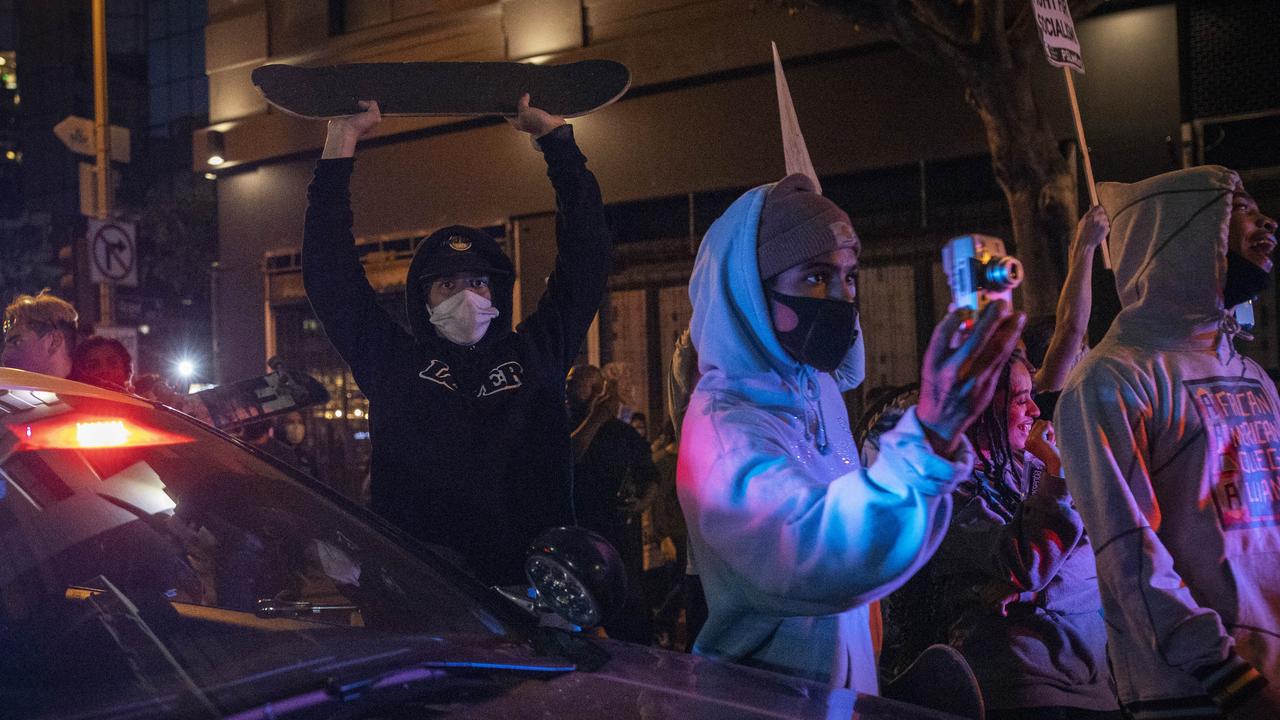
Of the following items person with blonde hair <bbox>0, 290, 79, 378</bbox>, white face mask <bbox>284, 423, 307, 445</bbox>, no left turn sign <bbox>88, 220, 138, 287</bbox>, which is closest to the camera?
person with blonde hair <bbox>0, 290, 79, 378</bbox>

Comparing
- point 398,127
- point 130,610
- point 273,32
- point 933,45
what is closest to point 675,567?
point 933,45

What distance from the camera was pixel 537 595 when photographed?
2.24 metres

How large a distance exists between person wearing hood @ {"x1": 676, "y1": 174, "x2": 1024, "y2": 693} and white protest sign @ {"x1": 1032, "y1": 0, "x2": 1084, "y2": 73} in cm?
256

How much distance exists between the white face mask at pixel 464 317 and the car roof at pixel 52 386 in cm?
108

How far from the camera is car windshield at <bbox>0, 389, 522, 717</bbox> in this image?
5.59ft

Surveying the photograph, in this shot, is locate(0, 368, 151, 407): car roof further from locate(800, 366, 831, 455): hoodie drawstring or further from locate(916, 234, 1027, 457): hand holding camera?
locate(916, 234, 1027, 457): hand holding camera

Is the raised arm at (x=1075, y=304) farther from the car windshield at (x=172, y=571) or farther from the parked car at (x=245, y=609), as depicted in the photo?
the car windshield at (x=172, y=571)

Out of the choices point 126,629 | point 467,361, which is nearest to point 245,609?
point 126,629

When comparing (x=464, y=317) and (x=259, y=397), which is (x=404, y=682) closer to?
(x=464, y=317)

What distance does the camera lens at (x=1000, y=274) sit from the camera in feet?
5.24

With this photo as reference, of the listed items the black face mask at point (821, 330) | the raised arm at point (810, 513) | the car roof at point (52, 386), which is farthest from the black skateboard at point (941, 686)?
the car roof at point (52, 386)

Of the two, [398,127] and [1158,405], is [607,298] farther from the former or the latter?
[1158,405]

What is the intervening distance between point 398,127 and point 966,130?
6.50m

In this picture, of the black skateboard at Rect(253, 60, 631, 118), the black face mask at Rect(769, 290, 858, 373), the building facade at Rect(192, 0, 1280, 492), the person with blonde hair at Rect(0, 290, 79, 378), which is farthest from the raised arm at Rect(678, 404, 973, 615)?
the building facade at Rect(192, 0, 1280, 492)
